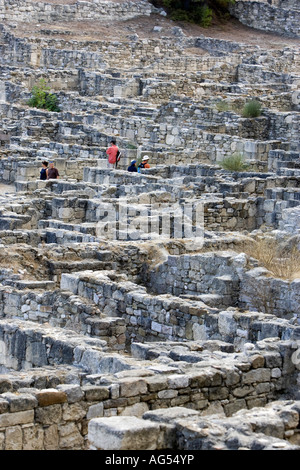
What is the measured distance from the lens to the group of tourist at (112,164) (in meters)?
25.8

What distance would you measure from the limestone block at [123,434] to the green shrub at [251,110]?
22551 millimetres

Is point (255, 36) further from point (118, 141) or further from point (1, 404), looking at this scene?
point (1, 404)

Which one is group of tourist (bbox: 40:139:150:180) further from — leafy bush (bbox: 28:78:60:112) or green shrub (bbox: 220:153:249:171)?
leafy bush (bbox: 28:78:60:112)

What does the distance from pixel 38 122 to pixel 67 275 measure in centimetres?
1717

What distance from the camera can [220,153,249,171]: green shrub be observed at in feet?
84.9

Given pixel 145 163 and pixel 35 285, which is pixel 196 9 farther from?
pixel 35 285

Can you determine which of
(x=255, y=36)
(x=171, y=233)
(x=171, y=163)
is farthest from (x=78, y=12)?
(x=171, y=233)

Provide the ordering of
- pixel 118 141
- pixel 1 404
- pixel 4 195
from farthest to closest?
pixel 118 141 < pixel 4 195 < pixel 1 404

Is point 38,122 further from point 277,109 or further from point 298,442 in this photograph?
point 298,442

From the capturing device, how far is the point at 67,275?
15914 mm

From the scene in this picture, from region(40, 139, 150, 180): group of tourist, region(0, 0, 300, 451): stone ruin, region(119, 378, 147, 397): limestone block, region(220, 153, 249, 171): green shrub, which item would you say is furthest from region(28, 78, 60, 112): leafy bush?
region(119, 378, 147, 397): limestone block

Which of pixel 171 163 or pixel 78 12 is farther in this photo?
pixel 78 12

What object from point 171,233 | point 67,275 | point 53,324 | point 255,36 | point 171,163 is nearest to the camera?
point 53,324

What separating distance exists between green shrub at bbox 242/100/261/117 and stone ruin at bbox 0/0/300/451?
0.21m
